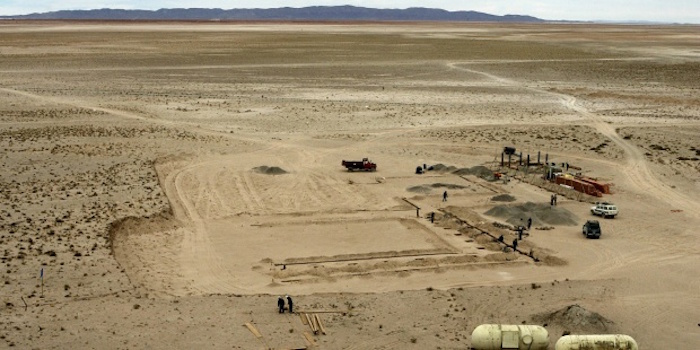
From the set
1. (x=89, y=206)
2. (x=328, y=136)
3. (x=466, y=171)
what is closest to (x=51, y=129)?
(x=328, y=136)

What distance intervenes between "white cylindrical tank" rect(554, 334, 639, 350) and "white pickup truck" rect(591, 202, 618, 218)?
16210mm

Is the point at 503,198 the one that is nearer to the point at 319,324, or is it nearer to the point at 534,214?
the point at 534,214

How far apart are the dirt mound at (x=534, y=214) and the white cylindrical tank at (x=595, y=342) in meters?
14.2

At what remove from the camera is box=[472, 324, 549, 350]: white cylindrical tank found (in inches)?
849

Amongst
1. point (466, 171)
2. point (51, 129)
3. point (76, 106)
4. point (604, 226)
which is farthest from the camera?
point (76, 106)

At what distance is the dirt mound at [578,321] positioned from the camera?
2341cm

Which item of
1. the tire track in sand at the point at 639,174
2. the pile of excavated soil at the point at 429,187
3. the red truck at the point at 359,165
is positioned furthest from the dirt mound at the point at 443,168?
the tire track in sand at the point at 639,174

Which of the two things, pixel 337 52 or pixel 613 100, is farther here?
pixel 337 52

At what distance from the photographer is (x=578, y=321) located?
77.3ft

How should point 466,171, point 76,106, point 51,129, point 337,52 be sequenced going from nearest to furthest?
point 466,171 → point 51,129 → point 76,106 → point 337,52

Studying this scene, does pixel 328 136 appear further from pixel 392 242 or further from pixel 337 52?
pixel 337 52

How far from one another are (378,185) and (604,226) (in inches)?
486

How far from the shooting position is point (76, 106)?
68.9 metres

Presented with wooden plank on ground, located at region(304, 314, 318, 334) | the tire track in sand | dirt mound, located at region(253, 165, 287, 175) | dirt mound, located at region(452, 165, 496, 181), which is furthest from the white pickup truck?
wooden plank on ground, located at region(304, 314, 318, 334)
